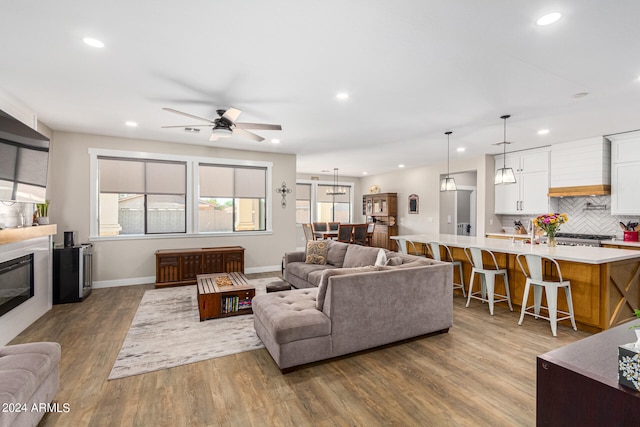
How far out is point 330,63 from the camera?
2.78 metres

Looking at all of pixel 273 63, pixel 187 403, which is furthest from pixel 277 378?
pixel 273 63

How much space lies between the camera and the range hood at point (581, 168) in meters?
5.28

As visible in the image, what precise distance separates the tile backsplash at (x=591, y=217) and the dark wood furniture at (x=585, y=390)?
553 centimetres

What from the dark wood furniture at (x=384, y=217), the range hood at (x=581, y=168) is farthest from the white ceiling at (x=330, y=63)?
the dark wood furniture at (x=384, y=217)

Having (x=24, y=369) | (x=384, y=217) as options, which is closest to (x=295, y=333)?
(x=24, y=369)

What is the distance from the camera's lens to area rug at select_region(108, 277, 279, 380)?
279 centimetres

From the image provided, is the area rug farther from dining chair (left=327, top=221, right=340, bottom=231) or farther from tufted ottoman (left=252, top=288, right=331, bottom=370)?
dining chair (left=327, top=221, right=340, bottom=231)

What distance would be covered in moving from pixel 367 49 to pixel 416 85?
95cm

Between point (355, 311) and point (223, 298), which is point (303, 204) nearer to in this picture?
point (223, 298)

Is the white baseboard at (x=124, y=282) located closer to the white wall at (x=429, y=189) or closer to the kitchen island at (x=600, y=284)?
the kitchen island at (x=600, y=284)

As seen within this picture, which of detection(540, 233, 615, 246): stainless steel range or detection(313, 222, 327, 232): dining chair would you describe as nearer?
detection(540, 233, 615, 246): stainless steel range

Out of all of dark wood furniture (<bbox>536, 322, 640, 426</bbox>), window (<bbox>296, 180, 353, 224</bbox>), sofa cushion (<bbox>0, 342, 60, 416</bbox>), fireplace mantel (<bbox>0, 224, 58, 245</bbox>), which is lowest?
sofa cushion (<bbox>0, 342, 60, 416</bbox>)

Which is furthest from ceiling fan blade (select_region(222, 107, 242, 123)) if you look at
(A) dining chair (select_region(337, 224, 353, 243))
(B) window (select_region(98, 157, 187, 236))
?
(A) dining chair (select_region(337, 224, 353, 243))

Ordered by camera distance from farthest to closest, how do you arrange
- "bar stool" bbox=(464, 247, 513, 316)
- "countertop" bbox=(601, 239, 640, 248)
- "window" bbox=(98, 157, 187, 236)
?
"window" bbox=(98, 157, 187, 236) < "countertop" bbox=(601, 239, 640, 248) < "bar stool" bbox=(464, 247, 513, 316)
